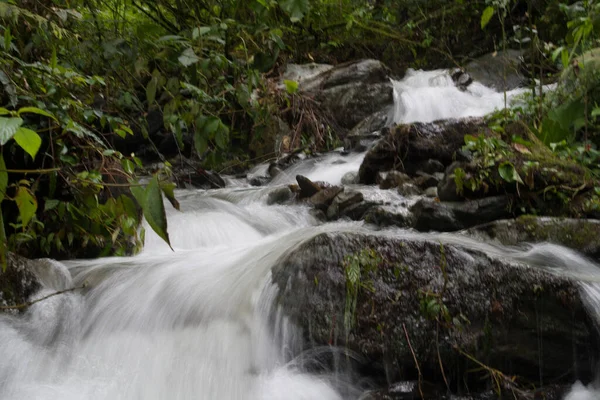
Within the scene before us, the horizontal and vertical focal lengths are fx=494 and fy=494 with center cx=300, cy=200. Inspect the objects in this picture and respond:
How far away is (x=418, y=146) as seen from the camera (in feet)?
17.3

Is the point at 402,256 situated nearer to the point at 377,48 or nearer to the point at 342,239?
the point at 342,239

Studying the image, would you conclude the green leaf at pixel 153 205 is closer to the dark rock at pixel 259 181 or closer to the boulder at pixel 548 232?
the boulder at pixel 548 232

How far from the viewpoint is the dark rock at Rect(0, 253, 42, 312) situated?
249cm

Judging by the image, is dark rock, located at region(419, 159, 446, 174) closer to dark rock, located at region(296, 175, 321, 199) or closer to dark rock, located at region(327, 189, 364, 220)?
dark rock, located at region(327, 189, 364, 220)

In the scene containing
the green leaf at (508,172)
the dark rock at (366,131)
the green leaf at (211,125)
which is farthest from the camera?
the dark rock at (366,131)

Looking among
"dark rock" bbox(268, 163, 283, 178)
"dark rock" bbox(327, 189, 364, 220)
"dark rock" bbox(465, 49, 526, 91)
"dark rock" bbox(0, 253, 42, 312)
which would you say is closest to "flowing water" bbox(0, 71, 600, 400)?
"dark rock" bbox(0, 253, 42, 312)

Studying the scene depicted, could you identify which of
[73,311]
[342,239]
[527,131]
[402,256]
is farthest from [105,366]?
[527,131]

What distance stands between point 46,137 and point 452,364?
8.41 feet

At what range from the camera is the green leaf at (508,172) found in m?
3.46

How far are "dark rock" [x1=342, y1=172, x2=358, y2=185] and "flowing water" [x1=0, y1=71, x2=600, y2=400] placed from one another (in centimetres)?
218

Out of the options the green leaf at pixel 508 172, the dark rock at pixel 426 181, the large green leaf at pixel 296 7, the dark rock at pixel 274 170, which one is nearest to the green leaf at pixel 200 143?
the large green leaf at pixel 296 7

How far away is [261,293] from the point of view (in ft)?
8.65

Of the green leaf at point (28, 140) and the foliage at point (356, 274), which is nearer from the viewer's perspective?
the green leaf at point (28, 140)

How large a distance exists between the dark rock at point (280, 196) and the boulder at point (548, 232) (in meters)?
2.35
